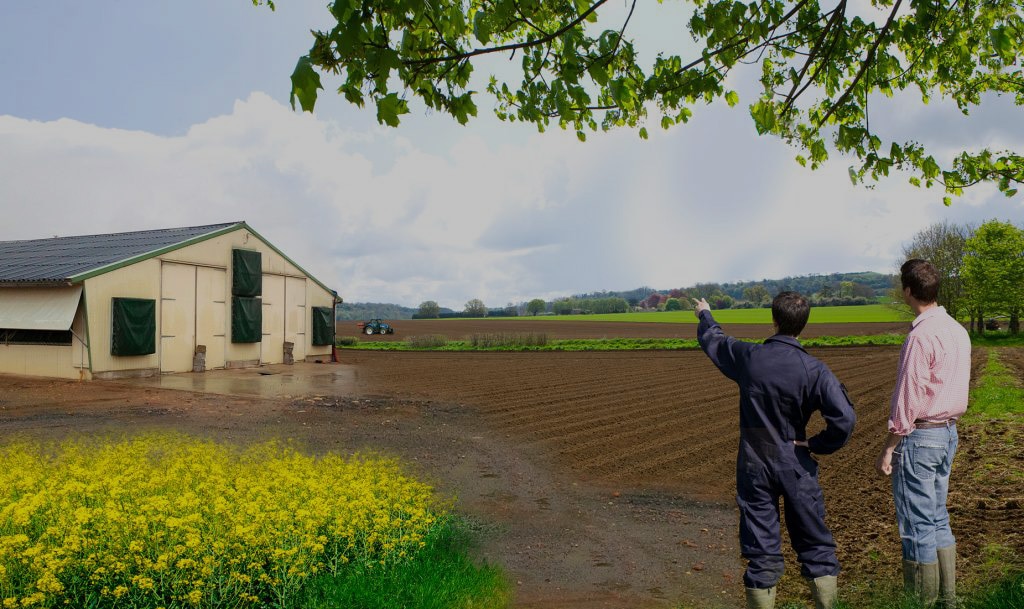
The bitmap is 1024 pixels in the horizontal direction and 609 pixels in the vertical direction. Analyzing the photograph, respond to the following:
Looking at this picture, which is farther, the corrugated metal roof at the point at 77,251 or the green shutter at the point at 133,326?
the corrugated metal roof at the point at 77,251

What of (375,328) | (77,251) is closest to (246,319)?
(77,251)

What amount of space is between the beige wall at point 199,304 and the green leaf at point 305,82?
767 inches

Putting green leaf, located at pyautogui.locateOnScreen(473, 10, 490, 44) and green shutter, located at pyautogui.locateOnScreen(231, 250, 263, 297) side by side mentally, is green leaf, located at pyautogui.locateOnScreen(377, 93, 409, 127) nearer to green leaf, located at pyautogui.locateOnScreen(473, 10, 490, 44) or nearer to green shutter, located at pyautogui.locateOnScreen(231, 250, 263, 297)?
green leaf, located at pyautogui.locateOnScreen(473, 10, 490, 44)

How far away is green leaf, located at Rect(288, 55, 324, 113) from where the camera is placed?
10.9 ft

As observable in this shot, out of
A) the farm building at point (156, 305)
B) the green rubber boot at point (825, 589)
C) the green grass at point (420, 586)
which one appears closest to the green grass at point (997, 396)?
the green rubber boot at point (825, 589)

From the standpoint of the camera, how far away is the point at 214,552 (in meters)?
4.54

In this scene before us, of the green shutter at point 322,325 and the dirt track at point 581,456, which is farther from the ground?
the green shutter at point 322,325

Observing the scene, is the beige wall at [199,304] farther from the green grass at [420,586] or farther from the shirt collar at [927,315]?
the shirt collar at [927,315]

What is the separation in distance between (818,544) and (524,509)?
13.6 feet

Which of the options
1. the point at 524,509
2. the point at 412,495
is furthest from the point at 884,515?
the point at 412,495

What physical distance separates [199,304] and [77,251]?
588cm

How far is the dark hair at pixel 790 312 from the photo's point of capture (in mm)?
4188

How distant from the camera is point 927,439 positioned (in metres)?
4.09

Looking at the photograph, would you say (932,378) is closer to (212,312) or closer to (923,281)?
(923,281)
